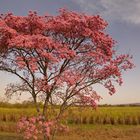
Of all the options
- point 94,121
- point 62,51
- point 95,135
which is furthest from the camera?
point 94,121

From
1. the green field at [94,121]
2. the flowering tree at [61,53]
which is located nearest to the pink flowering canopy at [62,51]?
the flowering tree at [61,53]

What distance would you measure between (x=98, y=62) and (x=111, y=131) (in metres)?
14.7

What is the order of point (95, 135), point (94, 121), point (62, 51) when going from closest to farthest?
1. point (62, 51)
2. point (95, 135)
3. point (94, 121)

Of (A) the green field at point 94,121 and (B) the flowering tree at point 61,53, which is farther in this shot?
(A) the green field at point 94,121

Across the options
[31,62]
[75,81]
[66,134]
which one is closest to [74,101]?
[75,81]

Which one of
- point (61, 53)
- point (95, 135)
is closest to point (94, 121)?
point (95, 135)

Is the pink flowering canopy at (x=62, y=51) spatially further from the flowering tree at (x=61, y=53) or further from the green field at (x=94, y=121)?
the green field at (x=94, y=121)

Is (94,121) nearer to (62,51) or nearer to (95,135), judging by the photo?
(95,135)

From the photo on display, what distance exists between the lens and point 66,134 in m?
34.4

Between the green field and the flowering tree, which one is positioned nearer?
the flowering tree

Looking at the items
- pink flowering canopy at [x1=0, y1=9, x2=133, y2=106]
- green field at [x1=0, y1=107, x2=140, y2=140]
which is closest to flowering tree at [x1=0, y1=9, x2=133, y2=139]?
pink flowering canopy at [x1=0, y1=9, x2=133, y2=106]

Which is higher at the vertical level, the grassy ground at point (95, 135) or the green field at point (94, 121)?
the green field at point (94, 121)

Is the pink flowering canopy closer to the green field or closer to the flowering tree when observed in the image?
the flowering tree

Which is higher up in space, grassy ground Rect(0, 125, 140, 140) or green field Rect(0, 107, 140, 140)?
green field Rect(0, 107, 140, 140)
